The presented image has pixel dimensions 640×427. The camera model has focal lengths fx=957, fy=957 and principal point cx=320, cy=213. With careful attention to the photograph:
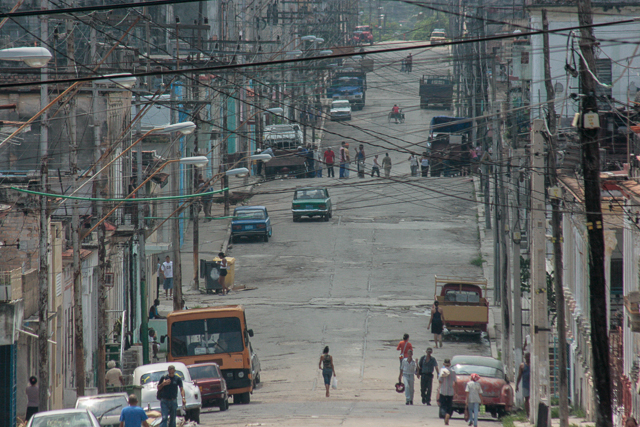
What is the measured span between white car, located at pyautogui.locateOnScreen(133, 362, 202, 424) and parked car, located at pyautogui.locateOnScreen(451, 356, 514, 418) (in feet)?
21.1

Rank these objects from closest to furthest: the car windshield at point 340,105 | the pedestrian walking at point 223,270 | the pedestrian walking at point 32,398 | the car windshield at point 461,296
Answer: the pedestrian walking at point 32,398
the car windshield at point 461,296
the pedestrian walking at point 223,270
the car windshield at point 340,105

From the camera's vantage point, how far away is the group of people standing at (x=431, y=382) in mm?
20656

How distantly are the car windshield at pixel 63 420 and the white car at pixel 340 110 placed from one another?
5766 cm

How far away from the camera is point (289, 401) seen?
24.4 metres

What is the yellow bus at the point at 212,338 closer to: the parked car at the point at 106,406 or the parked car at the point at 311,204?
the parked car at the point at 106,406

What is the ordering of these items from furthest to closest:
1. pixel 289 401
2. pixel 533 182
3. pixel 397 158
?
1. pixel 397 158
2. pixel 289 401
3. pixel 533 182

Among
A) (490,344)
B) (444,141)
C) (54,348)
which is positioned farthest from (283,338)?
(444,141)

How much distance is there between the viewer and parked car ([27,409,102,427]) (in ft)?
52.6

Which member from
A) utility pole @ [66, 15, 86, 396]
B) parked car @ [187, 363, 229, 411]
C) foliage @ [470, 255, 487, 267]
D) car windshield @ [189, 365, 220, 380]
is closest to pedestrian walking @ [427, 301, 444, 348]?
parked car @ [187, 363, 229, 411]

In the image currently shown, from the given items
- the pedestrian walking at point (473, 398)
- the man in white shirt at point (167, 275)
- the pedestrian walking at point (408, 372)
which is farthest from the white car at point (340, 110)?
the pedestrian walking at point (473, 398)

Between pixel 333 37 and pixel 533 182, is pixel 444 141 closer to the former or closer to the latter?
pixel 533 182

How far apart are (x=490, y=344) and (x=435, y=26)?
106 metres

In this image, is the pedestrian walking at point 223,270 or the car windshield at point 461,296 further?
the pedestrian walking at point 223,270

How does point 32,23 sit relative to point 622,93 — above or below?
above
